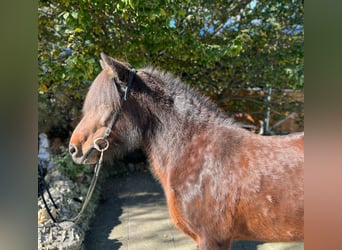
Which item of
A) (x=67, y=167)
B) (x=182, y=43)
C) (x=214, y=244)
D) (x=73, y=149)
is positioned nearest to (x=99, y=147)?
(x=73, y=149)

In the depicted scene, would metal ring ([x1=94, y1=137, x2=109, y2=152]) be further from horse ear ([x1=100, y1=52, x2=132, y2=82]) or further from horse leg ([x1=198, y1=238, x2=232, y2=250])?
horse leg ([x1=198, y1=238, x2=232, y2=250])

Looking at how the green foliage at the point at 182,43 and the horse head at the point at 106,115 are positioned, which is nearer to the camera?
the horse head at the point at 106,115

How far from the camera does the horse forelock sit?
5.47 feet

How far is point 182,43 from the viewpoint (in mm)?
3170

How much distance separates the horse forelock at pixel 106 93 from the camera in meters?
1.67

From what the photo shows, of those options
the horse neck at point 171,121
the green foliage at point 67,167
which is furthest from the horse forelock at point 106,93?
the green foliage at point 67,167

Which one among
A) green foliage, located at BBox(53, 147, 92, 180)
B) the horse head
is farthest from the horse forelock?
green foliage, located at BBox(53, 147, 92, 180)

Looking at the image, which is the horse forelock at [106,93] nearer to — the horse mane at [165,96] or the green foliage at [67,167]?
the horse mane at [165,96]

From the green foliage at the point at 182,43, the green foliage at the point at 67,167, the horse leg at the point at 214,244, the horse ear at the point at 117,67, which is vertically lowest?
the horse leg at the point at 214,244

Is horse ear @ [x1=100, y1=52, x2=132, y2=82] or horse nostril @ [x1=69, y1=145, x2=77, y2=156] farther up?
horse ear @ [x1=100, y1=52, x2=132, y2=82]

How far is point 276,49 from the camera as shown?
4.50m
